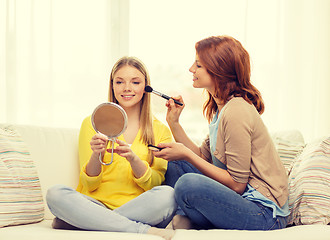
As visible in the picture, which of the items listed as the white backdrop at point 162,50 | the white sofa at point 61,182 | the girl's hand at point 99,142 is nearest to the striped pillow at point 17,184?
the white sofa at point 61,182

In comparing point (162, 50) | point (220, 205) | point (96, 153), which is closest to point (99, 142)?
point (96, 153)

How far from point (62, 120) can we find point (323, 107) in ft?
5.85

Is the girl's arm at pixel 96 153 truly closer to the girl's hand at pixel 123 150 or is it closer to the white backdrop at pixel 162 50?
the girl's hand at pixel 123 150

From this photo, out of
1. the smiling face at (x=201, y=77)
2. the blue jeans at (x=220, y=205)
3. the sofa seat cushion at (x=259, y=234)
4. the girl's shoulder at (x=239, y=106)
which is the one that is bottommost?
the sofa seat cushion at (x=259, y=234)

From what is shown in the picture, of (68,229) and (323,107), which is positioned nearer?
(68,229)

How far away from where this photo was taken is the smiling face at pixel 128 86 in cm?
194

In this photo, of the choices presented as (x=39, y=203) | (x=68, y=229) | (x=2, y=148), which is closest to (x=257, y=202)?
(x=68, y=229)

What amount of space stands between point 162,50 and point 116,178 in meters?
A: 1.33

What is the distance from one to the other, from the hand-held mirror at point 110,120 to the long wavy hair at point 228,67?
0.42 meters

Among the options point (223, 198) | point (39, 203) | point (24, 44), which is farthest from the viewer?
point (24, 44)

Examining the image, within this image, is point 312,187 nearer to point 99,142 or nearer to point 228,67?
point 228,67

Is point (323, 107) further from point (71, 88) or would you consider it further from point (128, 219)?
point (128, 219)

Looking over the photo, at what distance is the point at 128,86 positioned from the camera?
193 centimetres

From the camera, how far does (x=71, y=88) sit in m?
2.84
